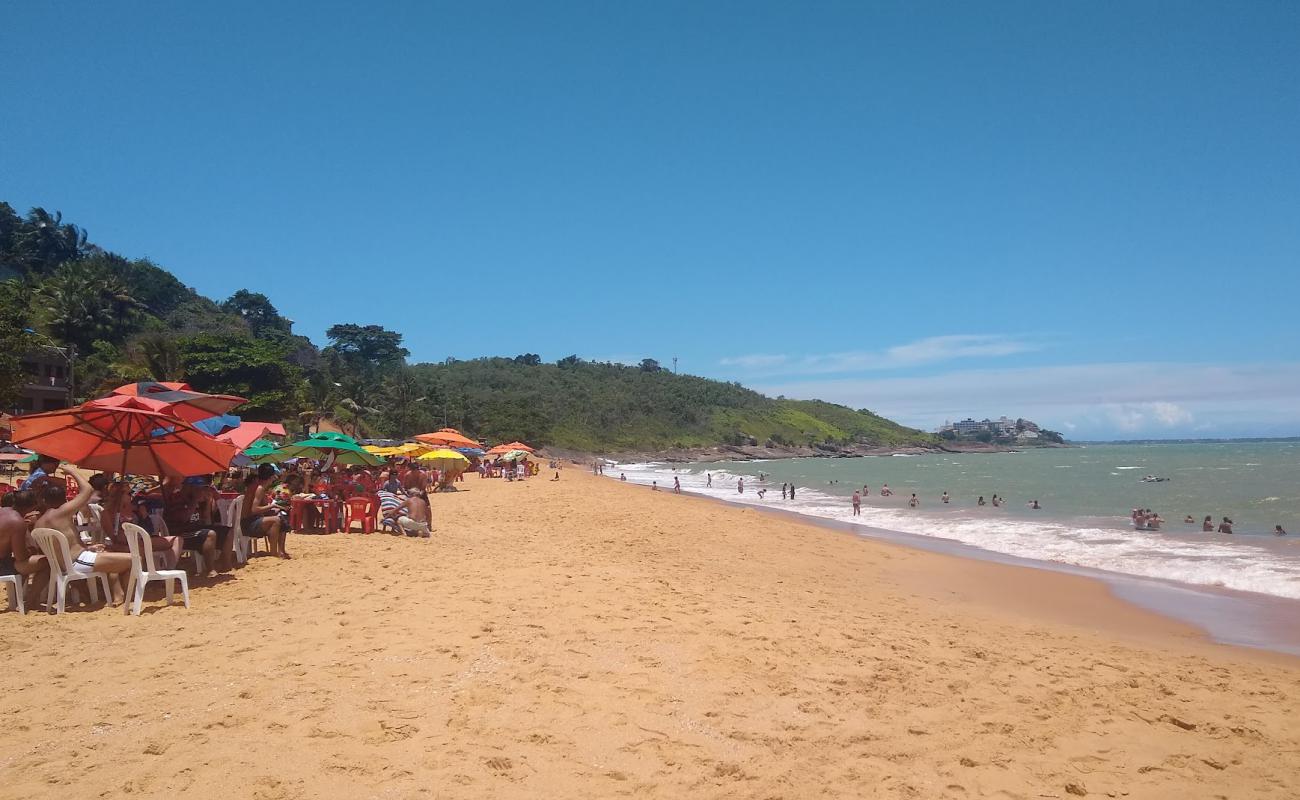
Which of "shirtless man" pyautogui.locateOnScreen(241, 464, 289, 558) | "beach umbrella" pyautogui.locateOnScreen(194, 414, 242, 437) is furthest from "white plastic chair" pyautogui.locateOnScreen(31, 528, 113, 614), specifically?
"beach umbrella" pyautogui.locateOnScreen(194, 414, 242, 437)

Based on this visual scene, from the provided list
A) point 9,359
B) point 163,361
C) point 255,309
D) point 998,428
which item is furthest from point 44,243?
point 998,428

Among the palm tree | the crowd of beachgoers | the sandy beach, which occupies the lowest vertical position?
the sandy beach

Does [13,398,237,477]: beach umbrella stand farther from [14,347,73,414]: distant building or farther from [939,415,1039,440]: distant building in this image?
[939,415,1039,440]: distant building

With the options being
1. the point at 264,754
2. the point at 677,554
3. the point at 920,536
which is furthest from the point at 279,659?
the point at 920,536

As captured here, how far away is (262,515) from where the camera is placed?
8305 mm

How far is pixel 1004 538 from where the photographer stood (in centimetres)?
1905

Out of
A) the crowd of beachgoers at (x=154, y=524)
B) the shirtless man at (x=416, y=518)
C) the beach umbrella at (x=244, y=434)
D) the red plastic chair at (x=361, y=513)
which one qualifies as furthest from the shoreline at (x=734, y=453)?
the crowd of beachgoers at (x=154, y=524)

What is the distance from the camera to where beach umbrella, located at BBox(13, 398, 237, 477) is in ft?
22.0

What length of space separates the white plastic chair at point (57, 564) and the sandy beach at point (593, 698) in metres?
0.22

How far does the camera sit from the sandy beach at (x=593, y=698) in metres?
3.60

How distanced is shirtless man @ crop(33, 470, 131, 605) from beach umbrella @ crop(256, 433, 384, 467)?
638 cm

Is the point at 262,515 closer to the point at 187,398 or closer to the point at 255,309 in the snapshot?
the point at 187,398

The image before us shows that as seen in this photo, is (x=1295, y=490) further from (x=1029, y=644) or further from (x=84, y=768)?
(x=84, y=768)

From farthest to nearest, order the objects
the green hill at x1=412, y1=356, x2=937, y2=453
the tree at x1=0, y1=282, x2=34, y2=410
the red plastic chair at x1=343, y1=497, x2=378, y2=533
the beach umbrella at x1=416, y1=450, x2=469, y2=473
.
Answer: the green hill at x1=412, y1=356, x2=937, y2=453 < the beach umbrella at x1=416, y1=450, x2=469, y2=473 < the tree at x1=0, y1=282, x2=34, y2=410 < the red plastic chair at x1=343, y1=497, x2=378, y2=533
